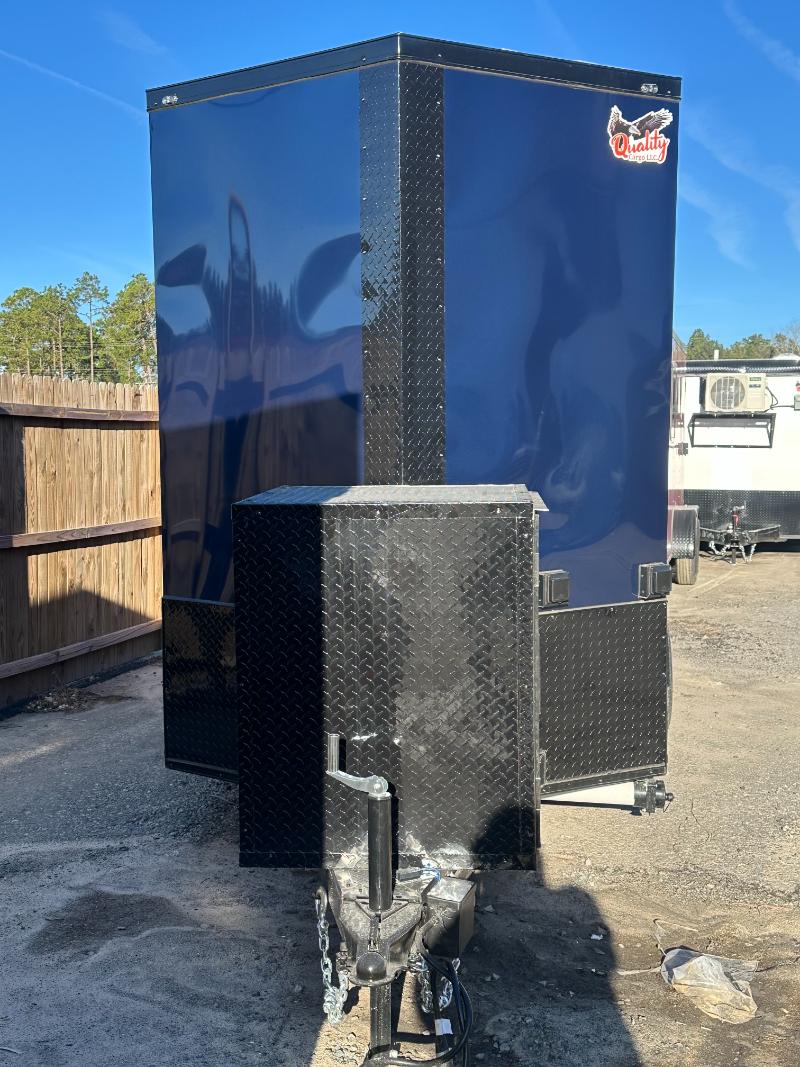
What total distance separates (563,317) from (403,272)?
2.57 feet

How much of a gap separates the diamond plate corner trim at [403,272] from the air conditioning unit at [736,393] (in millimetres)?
11759

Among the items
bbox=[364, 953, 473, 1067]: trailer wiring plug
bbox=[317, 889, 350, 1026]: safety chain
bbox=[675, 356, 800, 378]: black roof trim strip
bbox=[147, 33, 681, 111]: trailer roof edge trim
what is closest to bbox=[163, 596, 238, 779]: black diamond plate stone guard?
bbox=[317, 889, 350, 1026]: safety chain

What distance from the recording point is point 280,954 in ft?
13.1

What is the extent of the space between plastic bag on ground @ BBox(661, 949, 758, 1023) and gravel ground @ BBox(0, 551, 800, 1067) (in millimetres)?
54

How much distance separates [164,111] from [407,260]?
4.83 feet

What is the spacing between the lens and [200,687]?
14.5 feet

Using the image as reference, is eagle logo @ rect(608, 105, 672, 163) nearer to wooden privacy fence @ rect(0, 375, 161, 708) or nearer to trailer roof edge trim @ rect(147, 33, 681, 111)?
trailer roof edge trim @ rect(147, 33, 681, 111)

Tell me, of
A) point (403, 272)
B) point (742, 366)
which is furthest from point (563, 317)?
point (742, 366)

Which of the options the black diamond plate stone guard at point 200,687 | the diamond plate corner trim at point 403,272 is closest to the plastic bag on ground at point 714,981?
the black diamond plate stone guard at point 200,687

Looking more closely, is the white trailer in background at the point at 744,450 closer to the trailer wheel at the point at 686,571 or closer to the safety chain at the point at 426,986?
the trailer wheel at the point at 686,571

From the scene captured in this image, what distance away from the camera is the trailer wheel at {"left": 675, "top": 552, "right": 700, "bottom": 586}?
43.2ft

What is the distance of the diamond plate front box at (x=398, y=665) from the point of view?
10.6ft

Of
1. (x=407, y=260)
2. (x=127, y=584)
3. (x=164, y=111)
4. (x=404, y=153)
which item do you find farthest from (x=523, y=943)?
(x=127, y=584)

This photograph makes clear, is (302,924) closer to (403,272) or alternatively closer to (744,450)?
(403,272)
